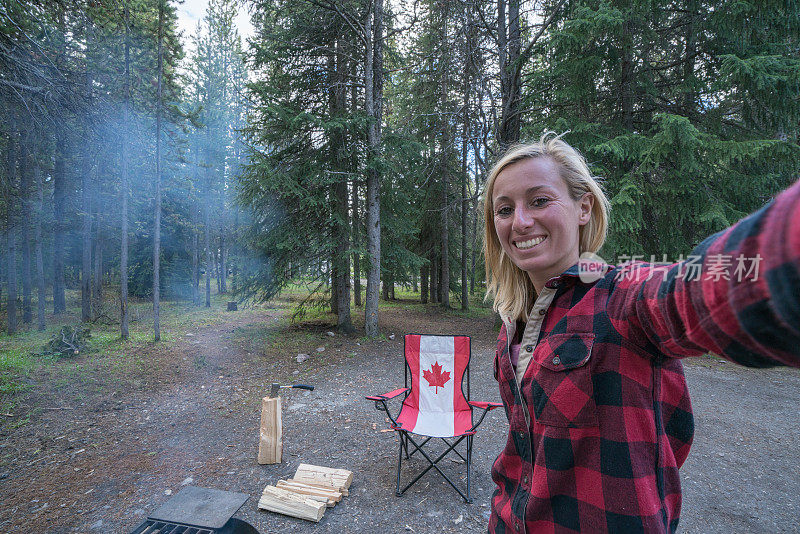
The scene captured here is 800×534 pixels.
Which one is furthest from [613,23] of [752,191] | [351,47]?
[351,47]

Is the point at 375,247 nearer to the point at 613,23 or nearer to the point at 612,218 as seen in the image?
the point at 612,218

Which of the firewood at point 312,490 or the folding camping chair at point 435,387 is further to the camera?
the folding camping chair at point 435,387

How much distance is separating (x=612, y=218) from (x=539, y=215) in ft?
21.2

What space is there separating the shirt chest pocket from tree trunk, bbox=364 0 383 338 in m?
7.85

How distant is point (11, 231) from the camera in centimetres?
1069

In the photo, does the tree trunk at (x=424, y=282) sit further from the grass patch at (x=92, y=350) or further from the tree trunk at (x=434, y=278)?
the grass patch at (x=92, y=350)

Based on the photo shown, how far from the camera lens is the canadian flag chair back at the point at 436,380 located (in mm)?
3652

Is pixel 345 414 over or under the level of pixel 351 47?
under

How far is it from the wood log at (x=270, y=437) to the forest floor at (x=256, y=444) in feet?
0.45

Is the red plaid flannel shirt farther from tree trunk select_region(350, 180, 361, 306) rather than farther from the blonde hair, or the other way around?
tree trunk select_region(350, 180, 361, 306)

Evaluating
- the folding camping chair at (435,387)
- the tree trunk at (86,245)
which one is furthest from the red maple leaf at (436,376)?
the tree trunk at (86,245)

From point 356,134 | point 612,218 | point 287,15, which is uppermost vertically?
point 287,15

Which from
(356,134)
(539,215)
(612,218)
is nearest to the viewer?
(539,215)

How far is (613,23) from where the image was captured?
19.4 feet
